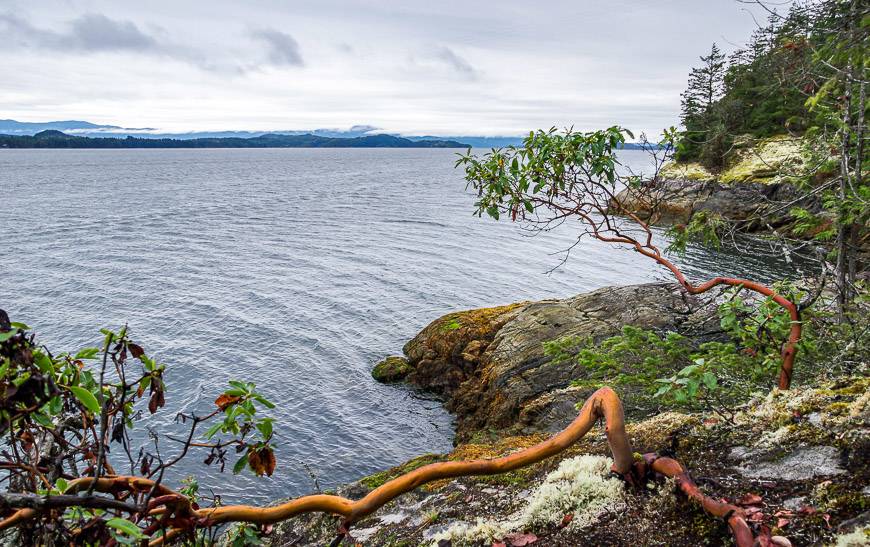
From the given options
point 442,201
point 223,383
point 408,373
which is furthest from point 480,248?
point 442,201

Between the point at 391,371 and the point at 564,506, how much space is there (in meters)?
20.7

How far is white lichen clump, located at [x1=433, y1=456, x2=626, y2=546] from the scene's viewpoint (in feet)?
13.6

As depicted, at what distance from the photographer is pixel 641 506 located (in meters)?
3.99

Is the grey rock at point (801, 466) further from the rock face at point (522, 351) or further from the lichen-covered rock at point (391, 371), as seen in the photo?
the lichen-covered rock at point (391, 371)

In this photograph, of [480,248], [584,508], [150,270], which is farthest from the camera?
[480,248]

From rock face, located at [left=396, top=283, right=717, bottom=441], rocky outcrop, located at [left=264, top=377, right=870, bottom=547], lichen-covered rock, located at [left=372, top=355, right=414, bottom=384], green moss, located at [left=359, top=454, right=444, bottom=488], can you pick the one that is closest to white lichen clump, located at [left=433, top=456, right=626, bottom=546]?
rocky outcrop, located at [left=264, top=377, right=870, bottom=547]

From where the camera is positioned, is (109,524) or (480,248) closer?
(109,524)

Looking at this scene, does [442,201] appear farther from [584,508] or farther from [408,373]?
[584,508]

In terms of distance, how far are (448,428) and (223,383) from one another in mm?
9962

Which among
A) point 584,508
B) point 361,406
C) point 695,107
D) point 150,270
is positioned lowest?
point 361,406

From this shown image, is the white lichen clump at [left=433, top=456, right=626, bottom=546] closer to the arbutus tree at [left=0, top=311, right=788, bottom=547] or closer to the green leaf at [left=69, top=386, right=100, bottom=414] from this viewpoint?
the arbutus tree at [left=0, top=311, right=788, bottom=547]

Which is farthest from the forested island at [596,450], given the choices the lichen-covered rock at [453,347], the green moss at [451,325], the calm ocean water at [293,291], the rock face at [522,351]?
the green moss at [451,325]

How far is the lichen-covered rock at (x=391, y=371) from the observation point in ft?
80.5

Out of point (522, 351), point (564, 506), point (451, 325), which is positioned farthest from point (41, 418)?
point (451, 325)
